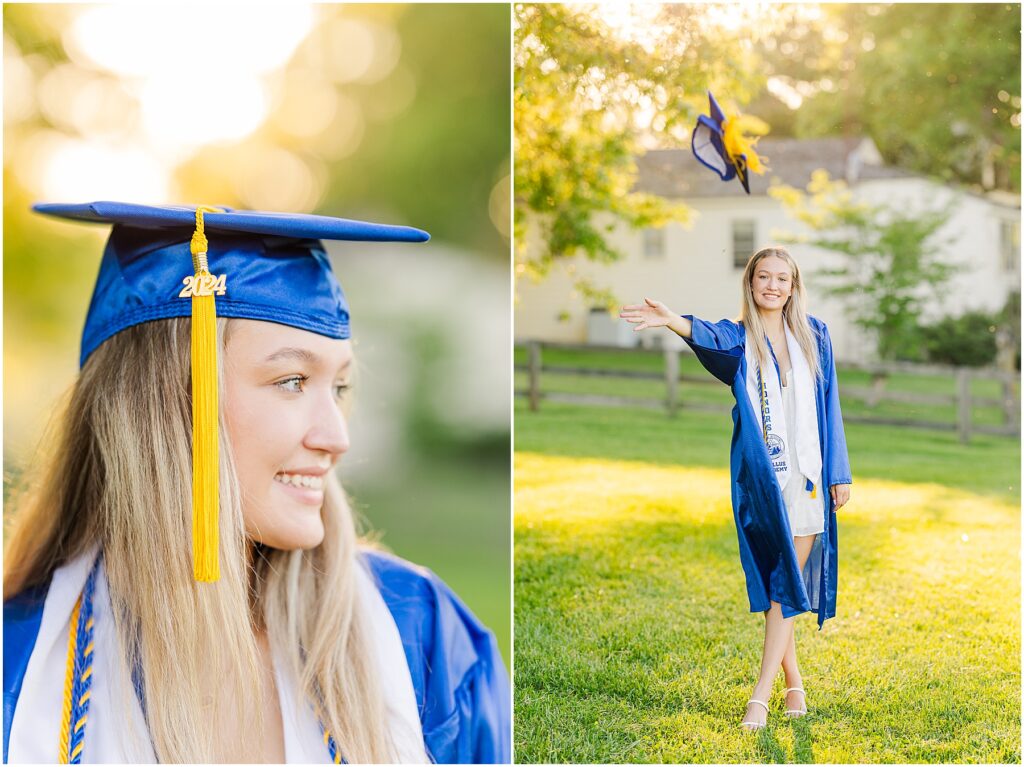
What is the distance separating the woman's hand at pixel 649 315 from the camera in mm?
1984

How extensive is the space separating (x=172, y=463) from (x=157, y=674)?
0.38 metres

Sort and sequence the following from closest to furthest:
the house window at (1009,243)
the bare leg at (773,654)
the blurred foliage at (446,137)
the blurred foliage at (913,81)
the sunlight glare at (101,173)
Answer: the bare leg at (773,654) < the blurred foliage at (913,81) < the house window at (1009,243) < the sunlight glare at (101,173) < the blurred foliage at (446,137)

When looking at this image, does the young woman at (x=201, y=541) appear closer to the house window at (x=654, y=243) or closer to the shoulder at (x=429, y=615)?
the shoulder at (x=429, y=615)

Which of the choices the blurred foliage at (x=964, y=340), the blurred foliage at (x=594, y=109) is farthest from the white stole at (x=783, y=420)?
the blurred foliage at (x=964, y=340)

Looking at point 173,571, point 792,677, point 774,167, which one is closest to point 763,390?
point 792,677

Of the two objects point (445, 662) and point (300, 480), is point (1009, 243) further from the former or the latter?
point (300, 480)

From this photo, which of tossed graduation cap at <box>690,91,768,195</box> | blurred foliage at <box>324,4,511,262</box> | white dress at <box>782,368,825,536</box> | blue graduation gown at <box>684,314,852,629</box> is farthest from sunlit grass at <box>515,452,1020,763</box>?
blurred foliage at <box>324,4,511,262</box>

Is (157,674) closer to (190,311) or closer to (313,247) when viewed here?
(190,311)

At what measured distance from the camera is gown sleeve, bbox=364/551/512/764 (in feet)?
6.18

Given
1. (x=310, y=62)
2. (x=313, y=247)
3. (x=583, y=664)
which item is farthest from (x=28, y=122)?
(x=583, y=664)

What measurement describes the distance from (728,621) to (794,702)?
23 cm

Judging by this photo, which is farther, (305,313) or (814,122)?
(814,122)

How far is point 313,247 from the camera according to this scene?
178cm

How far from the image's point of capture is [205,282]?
5.44 ft
